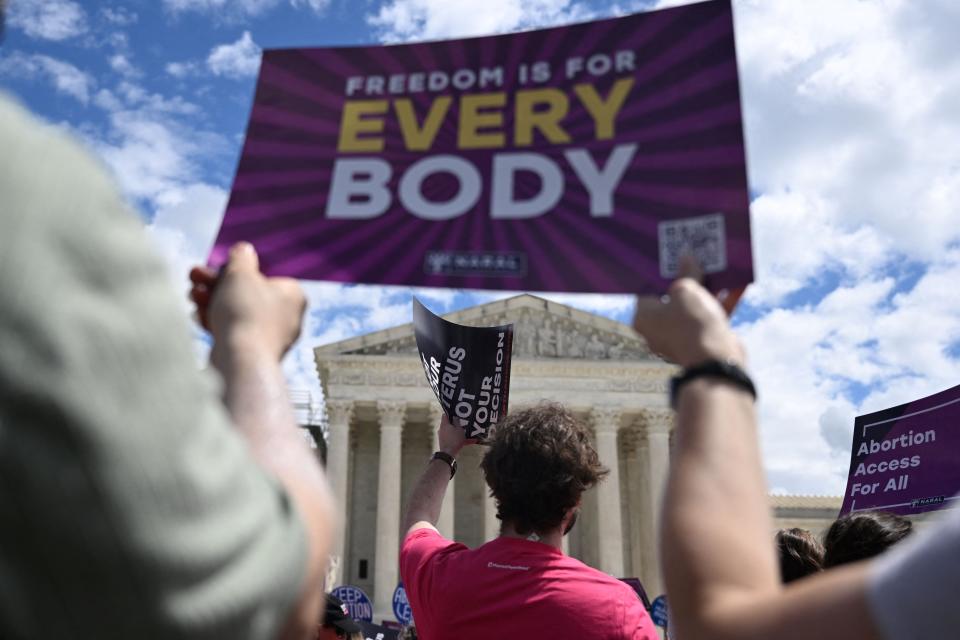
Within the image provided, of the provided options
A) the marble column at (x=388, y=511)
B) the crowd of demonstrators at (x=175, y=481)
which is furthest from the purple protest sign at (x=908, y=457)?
the marble column at (x=388, y=511)

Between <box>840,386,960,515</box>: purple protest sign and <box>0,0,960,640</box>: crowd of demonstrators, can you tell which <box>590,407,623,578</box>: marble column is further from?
<box>0,0,960,640</box>: crowd of demonstrators

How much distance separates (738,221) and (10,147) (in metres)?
1.56

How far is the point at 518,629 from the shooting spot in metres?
2.93

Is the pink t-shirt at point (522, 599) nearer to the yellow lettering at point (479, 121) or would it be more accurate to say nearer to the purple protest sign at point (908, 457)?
the yellow lettering at point (479, 121)

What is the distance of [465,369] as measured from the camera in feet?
13.1

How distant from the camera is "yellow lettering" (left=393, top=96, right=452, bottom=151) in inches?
88.3

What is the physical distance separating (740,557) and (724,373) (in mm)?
347

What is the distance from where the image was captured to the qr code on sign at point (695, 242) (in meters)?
1.92

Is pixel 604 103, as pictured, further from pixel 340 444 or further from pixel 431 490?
pixel 340 444

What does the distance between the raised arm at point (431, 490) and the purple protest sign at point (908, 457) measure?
482cm

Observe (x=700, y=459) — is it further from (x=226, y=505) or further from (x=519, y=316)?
(x=519, y=316)

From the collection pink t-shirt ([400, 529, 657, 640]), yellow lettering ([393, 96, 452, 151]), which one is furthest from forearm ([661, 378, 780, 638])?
pink t-shirt ([400, 529, 657, 640])

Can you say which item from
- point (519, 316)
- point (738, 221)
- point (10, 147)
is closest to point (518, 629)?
point (738, 221)

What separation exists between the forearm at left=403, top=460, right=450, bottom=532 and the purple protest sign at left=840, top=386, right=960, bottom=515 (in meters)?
4.84
